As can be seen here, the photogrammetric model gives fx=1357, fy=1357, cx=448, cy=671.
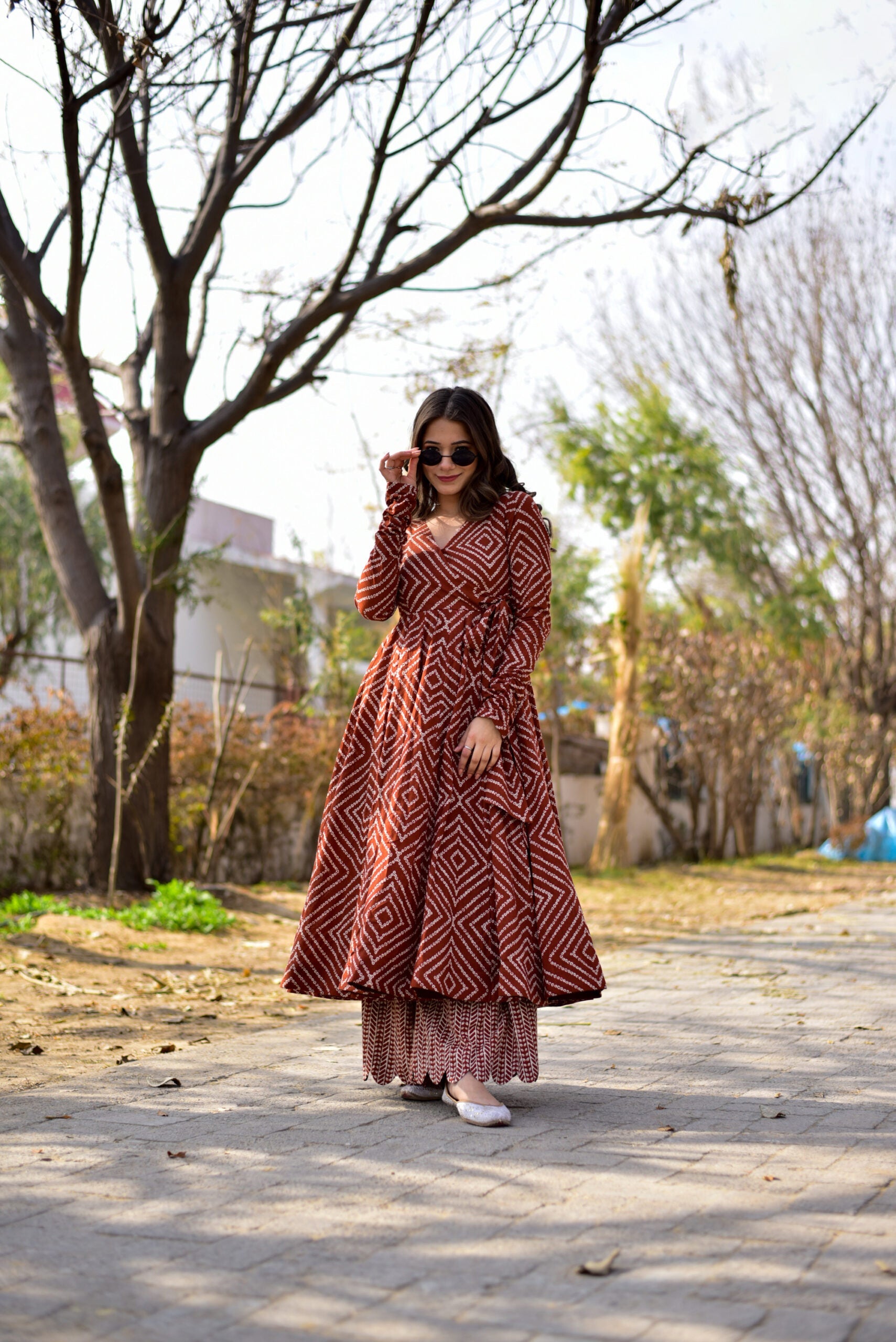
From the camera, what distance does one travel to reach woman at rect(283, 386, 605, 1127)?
3.58 metres

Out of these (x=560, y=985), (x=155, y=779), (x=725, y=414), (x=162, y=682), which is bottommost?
(x=560, y=985)

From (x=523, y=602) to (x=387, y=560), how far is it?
0.41 metres

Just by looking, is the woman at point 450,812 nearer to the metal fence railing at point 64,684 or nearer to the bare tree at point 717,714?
the metal fence railing at point 64,684

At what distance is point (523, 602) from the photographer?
3.86 m

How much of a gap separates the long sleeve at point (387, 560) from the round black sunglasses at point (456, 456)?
10 centimetres

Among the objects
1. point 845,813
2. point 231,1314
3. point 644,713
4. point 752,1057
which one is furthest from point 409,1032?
point 845,813

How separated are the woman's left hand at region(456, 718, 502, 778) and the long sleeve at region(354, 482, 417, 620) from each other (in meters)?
0.45

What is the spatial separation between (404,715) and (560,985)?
85 cm

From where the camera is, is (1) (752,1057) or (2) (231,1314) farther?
(1) (752,1057)

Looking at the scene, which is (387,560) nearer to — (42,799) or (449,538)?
(449,538)

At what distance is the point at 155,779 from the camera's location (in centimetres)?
863

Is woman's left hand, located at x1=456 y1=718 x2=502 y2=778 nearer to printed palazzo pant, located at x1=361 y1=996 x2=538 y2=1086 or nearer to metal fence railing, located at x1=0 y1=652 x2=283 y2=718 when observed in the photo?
printed palazzo pant, located at x1=361 y1=996 x2=538 y2=1086

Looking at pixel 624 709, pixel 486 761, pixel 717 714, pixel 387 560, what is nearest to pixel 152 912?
pixel 387 560

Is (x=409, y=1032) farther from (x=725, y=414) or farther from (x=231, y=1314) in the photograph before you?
(x=725, y=414)
